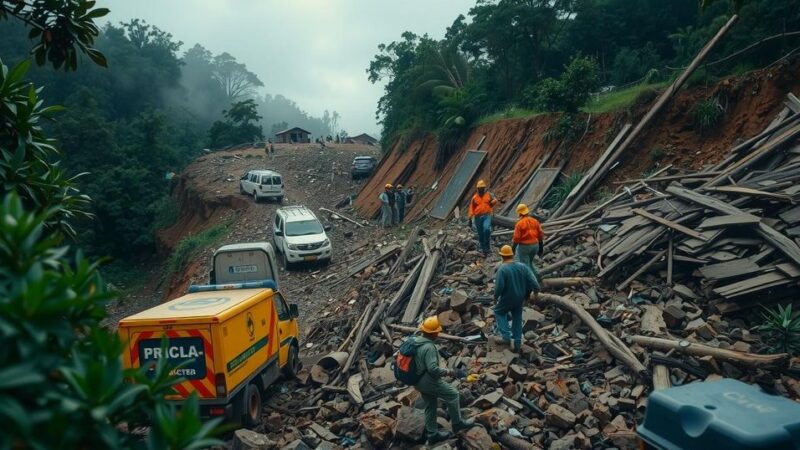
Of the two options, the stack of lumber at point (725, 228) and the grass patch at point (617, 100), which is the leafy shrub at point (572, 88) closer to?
the grass patch at point (617, 100)

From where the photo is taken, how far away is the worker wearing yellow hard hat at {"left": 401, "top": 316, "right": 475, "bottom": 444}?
254 inches

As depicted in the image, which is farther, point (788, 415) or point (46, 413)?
point (788, 415)

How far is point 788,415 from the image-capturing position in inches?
144

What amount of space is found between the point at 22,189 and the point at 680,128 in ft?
49.6

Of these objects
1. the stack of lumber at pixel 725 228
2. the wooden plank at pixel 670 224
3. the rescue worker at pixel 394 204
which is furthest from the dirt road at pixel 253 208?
the wooden plank at pixel 670 224

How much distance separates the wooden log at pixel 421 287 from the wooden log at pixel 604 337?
2.62 meters

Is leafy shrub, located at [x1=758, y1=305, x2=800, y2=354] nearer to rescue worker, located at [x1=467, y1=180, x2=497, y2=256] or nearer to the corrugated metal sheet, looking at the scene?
rescue worker, located at [x1=467, y1=180, x2=497, y2=256]

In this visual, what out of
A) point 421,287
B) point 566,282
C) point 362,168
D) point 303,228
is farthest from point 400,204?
point 362,168

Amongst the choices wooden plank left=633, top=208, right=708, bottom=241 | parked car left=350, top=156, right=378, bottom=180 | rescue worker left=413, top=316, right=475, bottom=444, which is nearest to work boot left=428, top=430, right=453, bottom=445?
rescue worker left=413, top=316, right=475, bottom=444

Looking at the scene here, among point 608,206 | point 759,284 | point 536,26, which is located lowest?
point 759,284

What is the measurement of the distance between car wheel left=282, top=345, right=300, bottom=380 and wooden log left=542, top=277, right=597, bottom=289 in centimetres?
492

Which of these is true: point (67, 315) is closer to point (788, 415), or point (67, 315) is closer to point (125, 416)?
point (125, 416)

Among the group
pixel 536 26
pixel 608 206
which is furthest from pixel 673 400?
pixel 536 26

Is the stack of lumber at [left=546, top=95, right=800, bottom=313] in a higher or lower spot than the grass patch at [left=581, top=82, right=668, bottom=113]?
lower
